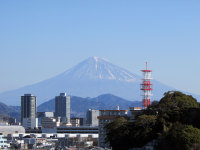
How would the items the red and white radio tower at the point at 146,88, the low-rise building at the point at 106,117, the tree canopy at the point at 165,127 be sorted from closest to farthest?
the tree canopy at the point at 165,127 → the red and white radio tower at the point at 146,88 → the low-rise building at the point at 106,117

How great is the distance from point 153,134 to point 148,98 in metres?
36.6

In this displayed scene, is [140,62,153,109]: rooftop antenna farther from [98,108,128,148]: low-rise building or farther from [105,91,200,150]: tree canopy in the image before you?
[105,91,200,150]: tree canopy

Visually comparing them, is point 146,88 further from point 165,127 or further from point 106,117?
point 165,127

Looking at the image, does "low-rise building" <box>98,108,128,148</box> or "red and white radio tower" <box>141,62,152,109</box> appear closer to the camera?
"red and white radio tower" <box>141,62,152,109</box>

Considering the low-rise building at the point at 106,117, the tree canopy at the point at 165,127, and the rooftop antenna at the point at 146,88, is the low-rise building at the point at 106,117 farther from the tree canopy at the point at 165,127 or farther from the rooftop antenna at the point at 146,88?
the tree canopy at the point at 165,127

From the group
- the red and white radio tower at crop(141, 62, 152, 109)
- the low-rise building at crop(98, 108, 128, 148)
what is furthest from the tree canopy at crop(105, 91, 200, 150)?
the low-rise building at crop(98, 108, 128, 148)

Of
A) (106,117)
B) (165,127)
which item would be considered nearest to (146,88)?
(106,117)

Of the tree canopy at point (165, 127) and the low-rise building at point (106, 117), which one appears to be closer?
the tree canopy at point (165, 127)

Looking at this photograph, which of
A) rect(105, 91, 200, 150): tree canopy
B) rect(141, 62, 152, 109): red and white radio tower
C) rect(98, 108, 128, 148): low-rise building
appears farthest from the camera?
rect(98, 108, 128, 148): low-rise building

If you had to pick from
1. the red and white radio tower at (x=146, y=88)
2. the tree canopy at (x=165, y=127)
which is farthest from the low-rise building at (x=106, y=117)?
the tree canopy at (x=165, y=127)

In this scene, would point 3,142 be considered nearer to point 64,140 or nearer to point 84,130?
point 64,140

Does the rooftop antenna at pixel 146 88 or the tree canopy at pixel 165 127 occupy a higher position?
the rooftop antenna at pixel 146 88

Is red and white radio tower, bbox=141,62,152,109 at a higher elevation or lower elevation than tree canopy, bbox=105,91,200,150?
higher

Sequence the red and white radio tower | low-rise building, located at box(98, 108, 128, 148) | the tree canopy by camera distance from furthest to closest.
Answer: low-rise building, located at box(98, 108, 128, 148) → the red and white radio tower → the tree canopy
